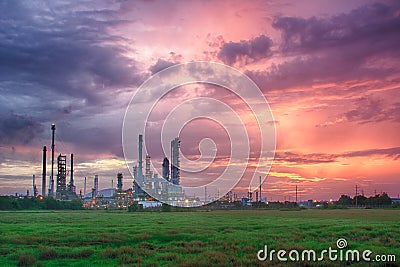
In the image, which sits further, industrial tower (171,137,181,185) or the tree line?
the tree line

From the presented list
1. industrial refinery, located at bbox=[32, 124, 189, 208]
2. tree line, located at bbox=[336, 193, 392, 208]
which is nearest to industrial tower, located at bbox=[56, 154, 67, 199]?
industrial refinery, located at bbox=[32, 124, 189, 208]

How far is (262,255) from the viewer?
2419cm

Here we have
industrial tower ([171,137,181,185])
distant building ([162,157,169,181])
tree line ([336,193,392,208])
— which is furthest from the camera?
tree line ([336,193,392,208])

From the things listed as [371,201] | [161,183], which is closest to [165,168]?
[161,183]

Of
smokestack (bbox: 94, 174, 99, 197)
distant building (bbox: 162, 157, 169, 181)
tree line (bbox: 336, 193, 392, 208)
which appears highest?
distant building (bbox: 162, 157, 169, 181)

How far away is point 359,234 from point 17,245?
2639 centimetres

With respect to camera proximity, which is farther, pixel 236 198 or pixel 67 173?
pixel 236 198

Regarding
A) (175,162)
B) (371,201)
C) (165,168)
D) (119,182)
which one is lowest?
(371,201)

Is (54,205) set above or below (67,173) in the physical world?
below

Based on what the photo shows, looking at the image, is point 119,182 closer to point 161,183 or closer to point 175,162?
point 161,183

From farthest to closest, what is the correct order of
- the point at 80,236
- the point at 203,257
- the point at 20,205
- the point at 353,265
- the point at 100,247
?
the point at 20,205 < the point at 80,236 < the point at 100,247 < the point at 203,257 < the point at 353,265

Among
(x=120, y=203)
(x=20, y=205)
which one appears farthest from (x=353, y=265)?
(x=120, y=203)

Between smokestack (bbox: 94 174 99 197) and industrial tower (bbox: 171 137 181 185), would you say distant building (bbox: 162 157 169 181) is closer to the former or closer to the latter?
industrial tower (bbox: 171 137 181 185)

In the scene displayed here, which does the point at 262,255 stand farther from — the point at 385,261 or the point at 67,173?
the point at 67,173
